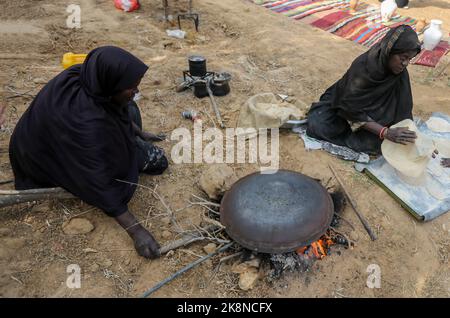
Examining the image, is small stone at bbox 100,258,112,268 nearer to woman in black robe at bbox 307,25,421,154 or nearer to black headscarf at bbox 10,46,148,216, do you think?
black headscarf at bbox 10,46,148,216

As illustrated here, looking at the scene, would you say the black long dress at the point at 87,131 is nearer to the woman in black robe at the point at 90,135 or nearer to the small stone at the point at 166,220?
the woman in black robe at the point at 90,135

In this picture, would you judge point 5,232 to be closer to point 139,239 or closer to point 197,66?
point 139,239

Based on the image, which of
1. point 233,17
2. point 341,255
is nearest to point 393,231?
point 341,255

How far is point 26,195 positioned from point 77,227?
44 cm

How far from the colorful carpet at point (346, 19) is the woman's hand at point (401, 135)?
119 inches

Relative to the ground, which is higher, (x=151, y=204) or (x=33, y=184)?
(x=33, y=184)

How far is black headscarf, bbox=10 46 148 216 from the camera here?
2180 mm

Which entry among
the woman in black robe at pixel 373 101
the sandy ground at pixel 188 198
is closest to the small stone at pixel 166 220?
the sandy ground at pixel 188 198

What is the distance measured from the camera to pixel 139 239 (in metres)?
2.39

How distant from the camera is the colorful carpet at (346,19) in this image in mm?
5949

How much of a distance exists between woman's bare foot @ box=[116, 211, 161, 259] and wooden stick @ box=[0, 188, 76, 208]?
1.87 feet

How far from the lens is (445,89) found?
4.65 m

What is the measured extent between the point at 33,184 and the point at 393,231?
2881 mm
